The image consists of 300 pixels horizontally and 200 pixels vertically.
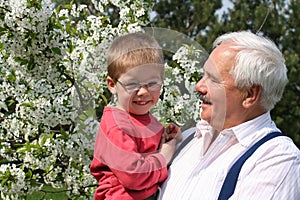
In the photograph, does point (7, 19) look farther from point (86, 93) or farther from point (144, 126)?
point (144, 126)

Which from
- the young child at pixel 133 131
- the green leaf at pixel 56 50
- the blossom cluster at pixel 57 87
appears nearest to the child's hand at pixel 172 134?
the young child at pixel 133 131

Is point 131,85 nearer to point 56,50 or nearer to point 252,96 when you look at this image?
point 252,96

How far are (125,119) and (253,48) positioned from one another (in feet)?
1.62

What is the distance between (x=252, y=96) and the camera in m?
2.17

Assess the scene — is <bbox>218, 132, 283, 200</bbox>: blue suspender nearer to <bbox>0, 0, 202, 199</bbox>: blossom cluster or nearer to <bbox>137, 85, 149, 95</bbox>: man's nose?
<bbox>137, 85, 149, 95</bbox>: man's nose

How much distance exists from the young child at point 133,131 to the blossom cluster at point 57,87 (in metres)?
0.94

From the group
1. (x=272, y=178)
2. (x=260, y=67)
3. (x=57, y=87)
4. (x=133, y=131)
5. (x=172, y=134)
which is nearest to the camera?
(x=272, y=178)

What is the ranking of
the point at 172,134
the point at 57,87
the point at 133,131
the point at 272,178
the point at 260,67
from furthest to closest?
the point at 57,87
the point at 172,134
the point at 133,131
the point at 260,67
the point at 272,178

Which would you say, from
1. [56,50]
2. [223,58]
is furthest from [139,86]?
[56,50]

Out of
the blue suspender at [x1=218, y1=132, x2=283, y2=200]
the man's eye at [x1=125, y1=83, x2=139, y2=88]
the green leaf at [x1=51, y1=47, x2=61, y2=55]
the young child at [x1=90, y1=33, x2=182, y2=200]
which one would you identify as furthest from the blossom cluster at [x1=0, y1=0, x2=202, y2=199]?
the blue suspender at [x1=218, y1=132, x2=283, y2=200]

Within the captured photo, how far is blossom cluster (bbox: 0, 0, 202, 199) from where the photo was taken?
11.5ft

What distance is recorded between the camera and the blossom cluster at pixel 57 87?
11.5 ft

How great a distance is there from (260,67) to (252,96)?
111mm

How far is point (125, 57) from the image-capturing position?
2242 millimetres
